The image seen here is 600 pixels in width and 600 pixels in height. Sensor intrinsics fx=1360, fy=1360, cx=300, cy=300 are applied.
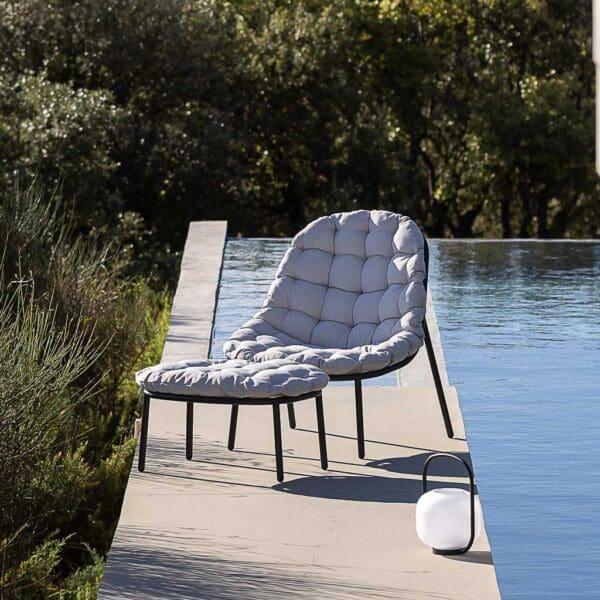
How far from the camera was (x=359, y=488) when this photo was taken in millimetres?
4891

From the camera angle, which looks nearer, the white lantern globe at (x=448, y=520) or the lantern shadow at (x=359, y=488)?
the white lantern globe at (x=448, y=520)

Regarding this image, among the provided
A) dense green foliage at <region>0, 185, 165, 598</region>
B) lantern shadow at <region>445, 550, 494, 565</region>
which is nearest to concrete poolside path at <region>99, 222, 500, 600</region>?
lantern shadow at <region>445, 550, 494, 565</region>

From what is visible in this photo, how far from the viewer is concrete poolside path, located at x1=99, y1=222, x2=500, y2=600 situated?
12.8 ft

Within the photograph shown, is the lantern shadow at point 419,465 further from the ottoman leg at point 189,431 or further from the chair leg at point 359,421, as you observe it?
the ottoman leg at point 189,431

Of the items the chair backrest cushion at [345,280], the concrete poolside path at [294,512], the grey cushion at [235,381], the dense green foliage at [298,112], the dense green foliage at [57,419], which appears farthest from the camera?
the dense green foliage at [298,112]

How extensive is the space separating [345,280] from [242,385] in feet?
4.06

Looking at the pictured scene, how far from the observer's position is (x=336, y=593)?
150 inches

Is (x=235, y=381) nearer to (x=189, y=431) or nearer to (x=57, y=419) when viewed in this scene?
(x=189, y=431)

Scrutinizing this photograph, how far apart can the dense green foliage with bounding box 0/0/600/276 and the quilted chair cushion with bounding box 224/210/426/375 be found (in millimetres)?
6383

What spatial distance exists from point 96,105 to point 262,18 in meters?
3.30

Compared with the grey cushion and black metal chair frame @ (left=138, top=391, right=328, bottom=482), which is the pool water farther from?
the grey cushion

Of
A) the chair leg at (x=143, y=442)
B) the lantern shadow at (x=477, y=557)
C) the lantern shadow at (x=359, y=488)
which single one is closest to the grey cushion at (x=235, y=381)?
the chair leg at (x=143, y=442)

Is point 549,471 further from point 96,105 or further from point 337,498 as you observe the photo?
point 96,105

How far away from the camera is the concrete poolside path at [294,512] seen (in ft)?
12.8
